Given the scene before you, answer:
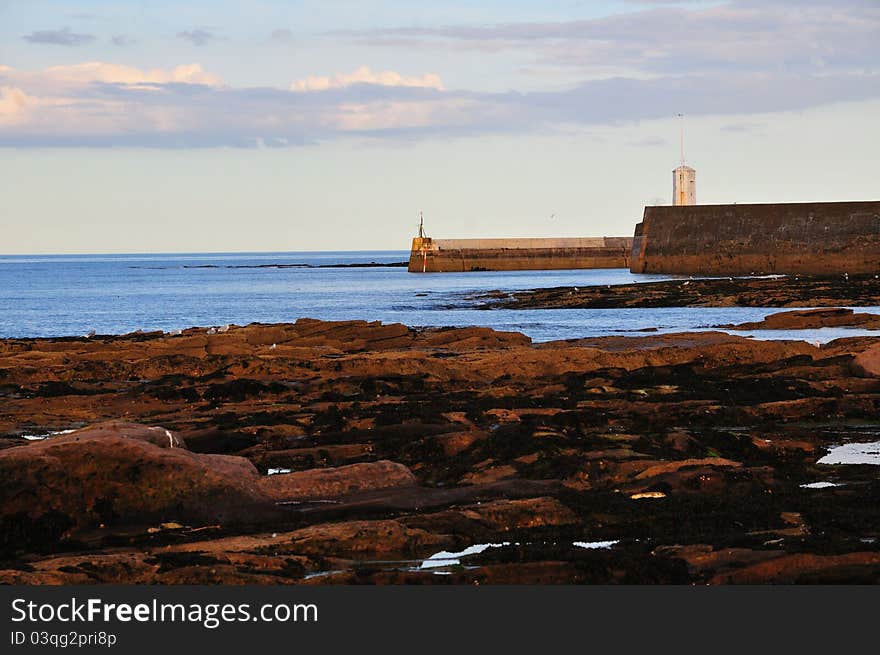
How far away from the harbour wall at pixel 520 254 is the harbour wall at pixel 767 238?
36566mm

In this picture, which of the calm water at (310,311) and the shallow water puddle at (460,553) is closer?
the shallow water puddle at (460,553)

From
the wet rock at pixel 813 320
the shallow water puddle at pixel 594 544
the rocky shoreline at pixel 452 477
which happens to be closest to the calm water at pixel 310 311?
the wet rock at pixel 813 320

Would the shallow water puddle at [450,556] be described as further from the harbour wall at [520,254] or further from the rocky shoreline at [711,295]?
the harbour wall at [520,254]

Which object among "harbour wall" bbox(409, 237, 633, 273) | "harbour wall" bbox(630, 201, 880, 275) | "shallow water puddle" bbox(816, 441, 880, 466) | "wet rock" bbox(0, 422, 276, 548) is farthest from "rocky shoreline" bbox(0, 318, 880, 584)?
"harbour wall" bbox(409, 237, 633, 273)

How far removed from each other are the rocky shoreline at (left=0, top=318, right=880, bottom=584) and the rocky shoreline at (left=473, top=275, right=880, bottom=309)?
28.9 metres

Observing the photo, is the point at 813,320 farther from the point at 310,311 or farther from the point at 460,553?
the point at 310,311

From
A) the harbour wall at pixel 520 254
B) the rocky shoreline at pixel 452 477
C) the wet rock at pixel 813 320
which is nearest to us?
the rocky shoreline at pixel 452 477

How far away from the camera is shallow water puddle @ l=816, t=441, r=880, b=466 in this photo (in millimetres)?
13594

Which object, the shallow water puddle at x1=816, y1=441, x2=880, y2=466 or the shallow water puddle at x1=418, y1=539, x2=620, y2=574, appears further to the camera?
the shallow water puddle at x1=816, y1=441, x2=880, y2=466

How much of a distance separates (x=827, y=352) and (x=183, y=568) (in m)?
16.9

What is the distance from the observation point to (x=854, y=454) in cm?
1405

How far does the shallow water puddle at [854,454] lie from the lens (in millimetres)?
13594

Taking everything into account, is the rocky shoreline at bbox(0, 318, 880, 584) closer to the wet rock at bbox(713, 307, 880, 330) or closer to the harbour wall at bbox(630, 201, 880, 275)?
the wet rock at bbox(713, 307, 880, 330)

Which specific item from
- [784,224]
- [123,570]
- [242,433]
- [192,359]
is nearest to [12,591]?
[123,570]
